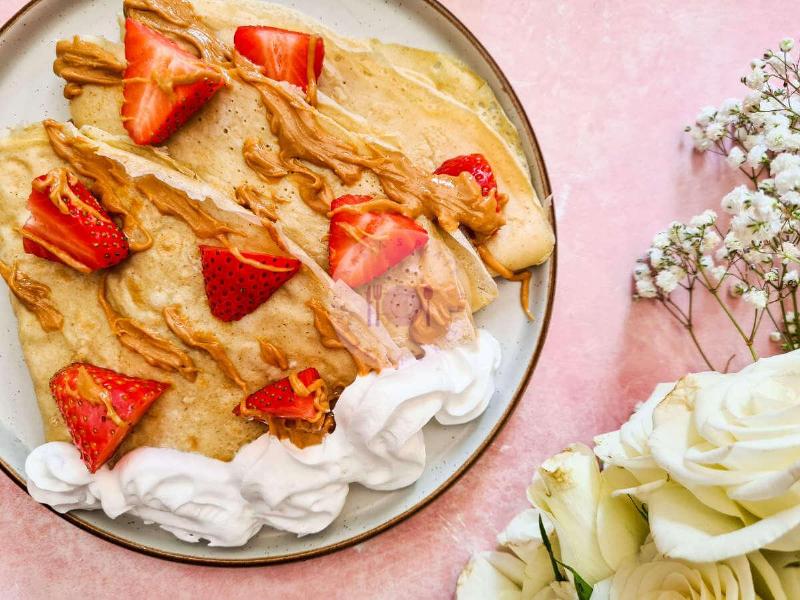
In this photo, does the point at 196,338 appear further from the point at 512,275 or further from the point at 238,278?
the point at 512,275

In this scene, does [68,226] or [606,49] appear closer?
[68,226]

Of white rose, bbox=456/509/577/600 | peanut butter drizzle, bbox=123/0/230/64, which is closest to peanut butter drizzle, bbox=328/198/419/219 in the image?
peanut butter drizzle, bbox=123/0/230/64

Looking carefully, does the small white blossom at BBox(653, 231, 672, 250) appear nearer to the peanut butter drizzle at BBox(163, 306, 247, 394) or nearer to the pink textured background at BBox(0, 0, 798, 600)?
the pink textured background at BBox(0, 0, 798, 600)

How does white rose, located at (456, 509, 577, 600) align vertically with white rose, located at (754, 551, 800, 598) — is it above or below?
below

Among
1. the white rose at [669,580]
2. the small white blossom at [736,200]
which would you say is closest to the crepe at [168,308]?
the white rose at [669,580]

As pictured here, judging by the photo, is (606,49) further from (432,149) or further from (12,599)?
(12,599)

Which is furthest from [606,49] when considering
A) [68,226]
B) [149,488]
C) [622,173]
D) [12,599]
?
[12,599]
